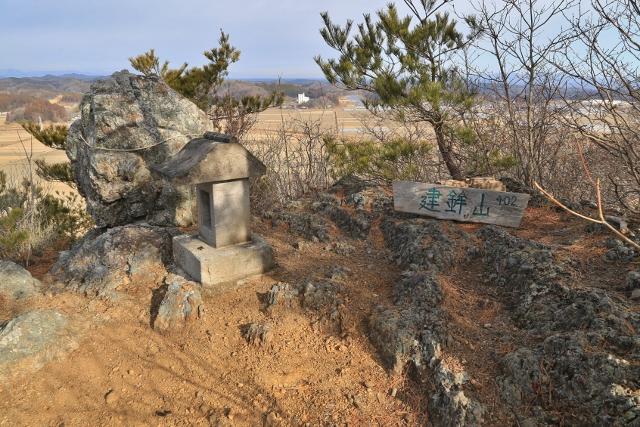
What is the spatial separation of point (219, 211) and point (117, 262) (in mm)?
1250

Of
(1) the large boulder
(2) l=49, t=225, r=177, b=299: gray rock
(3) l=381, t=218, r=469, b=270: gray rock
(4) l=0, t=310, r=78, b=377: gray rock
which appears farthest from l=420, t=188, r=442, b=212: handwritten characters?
(4) l=0, t=310, r=78, b=377: gray rock

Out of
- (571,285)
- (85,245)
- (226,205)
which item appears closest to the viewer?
(571,285)

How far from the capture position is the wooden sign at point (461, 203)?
4.27 m

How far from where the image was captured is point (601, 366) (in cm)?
231

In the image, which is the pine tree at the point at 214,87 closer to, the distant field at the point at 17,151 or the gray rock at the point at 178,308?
the gray rock at the point at 178,308

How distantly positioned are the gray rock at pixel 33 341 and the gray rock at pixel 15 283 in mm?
713

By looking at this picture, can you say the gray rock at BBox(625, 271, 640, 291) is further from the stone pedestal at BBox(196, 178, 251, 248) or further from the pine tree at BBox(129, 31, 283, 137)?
the pine tree at BBox(129, 31, 283, 137)

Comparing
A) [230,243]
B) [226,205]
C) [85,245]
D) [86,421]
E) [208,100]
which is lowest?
[86,421]

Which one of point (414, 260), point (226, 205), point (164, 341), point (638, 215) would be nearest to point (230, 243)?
point (226, 205)

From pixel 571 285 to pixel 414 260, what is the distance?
1280mm

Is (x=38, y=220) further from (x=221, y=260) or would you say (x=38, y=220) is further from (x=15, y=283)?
(x=221, y=260)

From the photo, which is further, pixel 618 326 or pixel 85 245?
pixel 85 245

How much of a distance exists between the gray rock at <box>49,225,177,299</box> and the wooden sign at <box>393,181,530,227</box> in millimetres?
2563

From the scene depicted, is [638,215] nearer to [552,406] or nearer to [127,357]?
[552,406]
